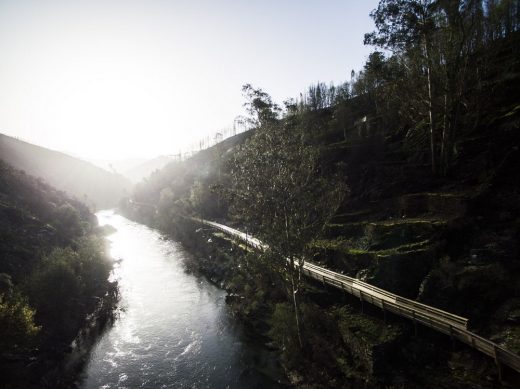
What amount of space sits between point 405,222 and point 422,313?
1086 cm

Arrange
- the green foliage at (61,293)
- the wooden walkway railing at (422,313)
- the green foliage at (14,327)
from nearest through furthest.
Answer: the wooden walkway railing at (422,313)
the green foliage at (14,327)
the green foliage at (61,293)

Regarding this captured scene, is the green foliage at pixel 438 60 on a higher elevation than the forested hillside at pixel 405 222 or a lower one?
higher

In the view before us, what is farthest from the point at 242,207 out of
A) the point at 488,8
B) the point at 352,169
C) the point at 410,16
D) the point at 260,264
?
the point at 488,8

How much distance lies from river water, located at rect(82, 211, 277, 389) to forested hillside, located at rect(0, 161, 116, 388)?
3.08 metres

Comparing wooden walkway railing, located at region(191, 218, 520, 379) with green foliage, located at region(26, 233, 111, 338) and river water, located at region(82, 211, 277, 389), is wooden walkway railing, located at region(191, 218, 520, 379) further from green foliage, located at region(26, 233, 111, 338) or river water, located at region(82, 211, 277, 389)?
green foliage, located at region(26, 233, 111, 338)

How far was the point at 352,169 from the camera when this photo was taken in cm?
5325

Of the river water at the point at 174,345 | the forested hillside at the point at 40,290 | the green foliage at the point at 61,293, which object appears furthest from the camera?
the green foliage at the point at 61,293

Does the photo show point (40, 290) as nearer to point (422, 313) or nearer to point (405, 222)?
point (422, 313)

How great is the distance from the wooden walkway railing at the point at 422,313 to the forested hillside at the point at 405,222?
0.82 meters

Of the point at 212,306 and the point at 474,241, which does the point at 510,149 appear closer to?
the point at 474,241

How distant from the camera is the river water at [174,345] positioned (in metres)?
25.0

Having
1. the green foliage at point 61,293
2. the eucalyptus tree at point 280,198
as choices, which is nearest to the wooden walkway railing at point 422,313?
the eucalyptus tree at point 280,198

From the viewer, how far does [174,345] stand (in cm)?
3025

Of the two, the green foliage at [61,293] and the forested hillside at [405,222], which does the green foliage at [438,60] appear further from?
the green foliage at [61,293]
